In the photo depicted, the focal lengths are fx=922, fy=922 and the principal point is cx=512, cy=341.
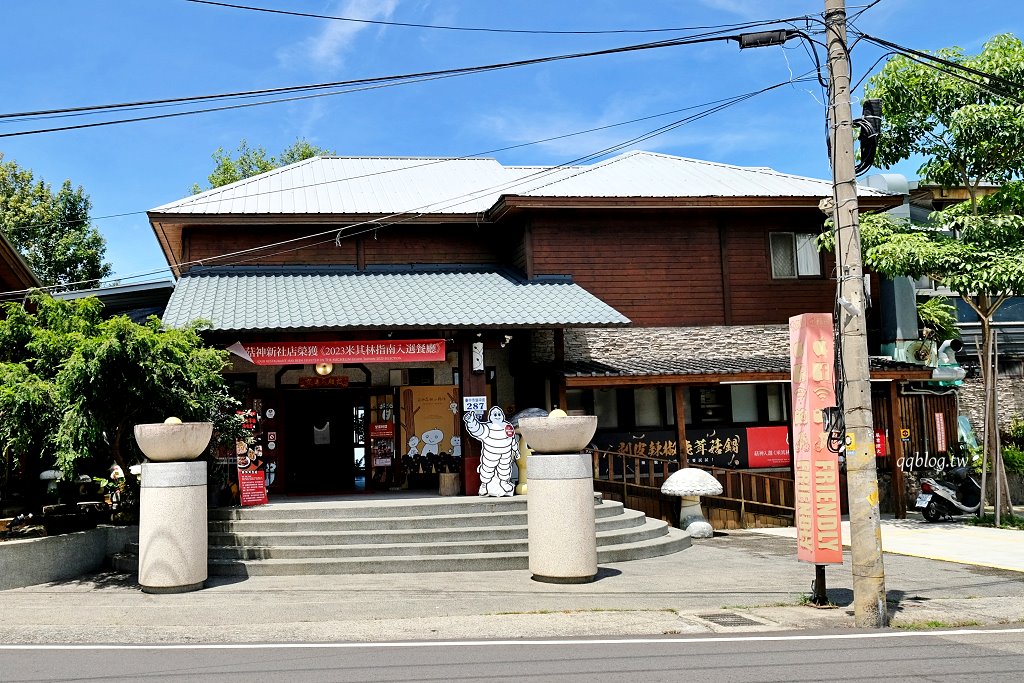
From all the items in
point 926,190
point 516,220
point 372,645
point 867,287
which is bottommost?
point 372,645

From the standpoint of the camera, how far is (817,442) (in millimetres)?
10000

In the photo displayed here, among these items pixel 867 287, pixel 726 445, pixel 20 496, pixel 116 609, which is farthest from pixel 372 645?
pixel 726 445

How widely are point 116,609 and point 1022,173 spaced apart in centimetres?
1684

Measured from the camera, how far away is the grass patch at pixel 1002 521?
17.2m

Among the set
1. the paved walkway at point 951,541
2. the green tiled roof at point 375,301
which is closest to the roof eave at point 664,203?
the green tiled roof at point 375,301

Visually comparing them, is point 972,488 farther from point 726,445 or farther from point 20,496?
point 20,496

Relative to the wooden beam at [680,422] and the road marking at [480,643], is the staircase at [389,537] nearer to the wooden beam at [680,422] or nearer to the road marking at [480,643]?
the wooden beam at [680,422]

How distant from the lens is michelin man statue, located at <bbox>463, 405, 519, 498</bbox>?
1508cm

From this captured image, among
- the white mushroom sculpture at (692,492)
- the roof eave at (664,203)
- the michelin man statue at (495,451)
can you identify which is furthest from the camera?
the roof eave at (664,203)

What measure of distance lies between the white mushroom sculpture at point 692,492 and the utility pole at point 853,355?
22.4 feet

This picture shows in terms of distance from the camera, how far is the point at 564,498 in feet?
38.4

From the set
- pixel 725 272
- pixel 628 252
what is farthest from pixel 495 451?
pixel 725 272

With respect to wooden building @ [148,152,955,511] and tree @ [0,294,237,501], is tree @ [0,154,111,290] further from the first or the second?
tree @ [0,294,237,501]

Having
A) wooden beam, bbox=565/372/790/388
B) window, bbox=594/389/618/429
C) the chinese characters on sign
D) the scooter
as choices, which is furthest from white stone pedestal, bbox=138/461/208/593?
the scooter
